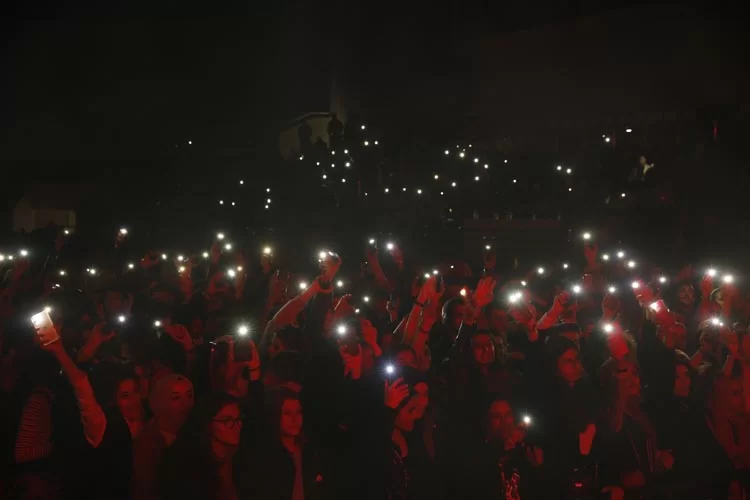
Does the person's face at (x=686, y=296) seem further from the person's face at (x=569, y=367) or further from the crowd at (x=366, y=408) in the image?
the person's face at (x=569, y=367)

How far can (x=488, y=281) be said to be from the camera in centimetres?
600

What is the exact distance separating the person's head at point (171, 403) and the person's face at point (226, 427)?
0.61ft

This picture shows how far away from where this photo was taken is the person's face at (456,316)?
566 centimetres

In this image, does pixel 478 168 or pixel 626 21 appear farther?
pixel 626 21

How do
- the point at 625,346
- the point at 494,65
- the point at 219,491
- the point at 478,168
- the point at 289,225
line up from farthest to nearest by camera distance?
the point at 494,65 → the point at 478,168 → the point at 289,225 → the point at 625,346 → the point at 219,491

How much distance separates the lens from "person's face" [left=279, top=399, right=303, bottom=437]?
11.0ft

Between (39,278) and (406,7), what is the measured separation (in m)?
17.6

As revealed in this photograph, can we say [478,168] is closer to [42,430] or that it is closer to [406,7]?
[406,7]

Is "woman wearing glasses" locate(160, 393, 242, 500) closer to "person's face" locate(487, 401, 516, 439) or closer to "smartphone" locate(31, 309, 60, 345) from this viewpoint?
"smartphone" locate(31, 309, 60, 345)

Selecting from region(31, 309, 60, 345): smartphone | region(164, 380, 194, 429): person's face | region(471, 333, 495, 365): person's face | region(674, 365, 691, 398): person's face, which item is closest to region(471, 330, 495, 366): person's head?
region(471, 333, 495, 365): person's face

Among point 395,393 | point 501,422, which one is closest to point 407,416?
point 395,393

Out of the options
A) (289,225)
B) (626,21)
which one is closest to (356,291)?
(289,225)

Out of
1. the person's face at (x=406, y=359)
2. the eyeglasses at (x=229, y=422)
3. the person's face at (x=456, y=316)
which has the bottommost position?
the eyeglasses at (x=229, y=422)

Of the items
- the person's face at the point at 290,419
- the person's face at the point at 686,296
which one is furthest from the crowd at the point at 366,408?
the person's face at the point at 686,296
